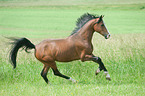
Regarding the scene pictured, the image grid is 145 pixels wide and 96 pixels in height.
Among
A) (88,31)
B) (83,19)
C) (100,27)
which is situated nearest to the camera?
(100,27)

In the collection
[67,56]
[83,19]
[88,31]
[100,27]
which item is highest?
[83,19]

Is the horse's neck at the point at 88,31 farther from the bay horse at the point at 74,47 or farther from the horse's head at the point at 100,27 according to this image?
the horse's head at the point at 100,27

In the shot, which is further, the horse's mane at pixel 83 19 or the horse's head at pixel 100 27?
the horse's mane at pixel 83 19

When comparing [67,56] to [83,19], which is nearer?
[67,56]

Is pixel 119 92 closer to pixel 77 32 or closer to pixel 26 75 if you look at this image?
pixel 77 32

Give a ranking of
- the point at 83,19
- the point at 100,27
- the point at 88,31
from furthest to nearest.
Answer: the point at 83,19 < the point at 88,31 < the point at 100,27

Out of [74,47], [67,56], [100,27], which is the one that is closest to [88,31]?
[100,27]

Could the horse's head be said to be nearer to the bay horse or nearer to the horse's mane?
the bay horse

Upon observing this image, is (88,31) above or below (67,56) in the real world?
above

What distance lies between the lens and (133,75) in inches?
301

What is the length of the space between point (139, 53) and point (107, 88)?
2.83m

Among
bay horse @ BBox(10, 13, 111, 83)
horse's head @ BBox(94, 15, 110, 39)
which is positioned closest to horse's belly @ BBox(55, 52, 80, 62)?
bay horse @ BBox(10, 13, 111, 83)

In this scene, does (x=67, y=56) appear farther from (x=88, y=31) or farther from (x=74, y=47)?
(x=88, y=31)

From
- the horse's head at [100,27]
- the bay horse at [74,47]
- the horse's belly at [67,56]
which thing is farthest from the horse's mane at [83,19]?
the horse's belly at [67,56]
